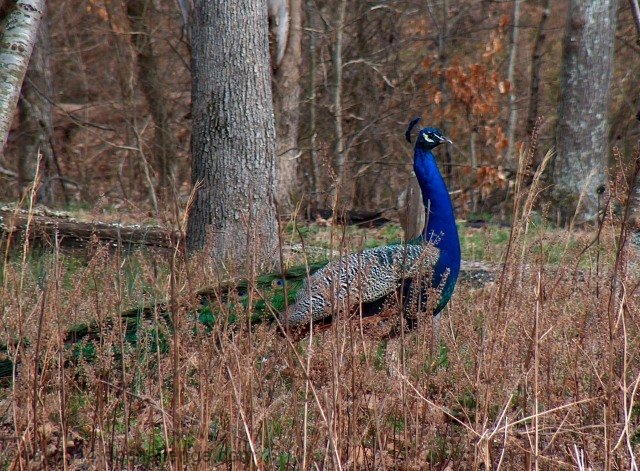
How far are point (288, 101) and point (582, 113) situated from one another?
9.76 feet

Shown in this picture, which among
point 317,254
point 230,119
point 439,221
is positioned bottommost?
point 317,254

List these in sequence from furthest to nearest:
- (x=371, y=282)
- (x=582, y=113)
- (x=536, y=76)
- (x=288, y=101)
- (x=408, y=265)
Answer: (x=536, y=76) < (x=288, y=101) < (x=582, y=113) < (x=371, y=282) < (x=408, y=265)

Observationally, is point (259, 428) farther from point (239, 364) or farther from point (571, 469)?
point (571, 469)

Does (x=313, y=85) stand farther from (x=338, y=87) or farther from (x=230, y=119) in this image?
(x=230, y=119)

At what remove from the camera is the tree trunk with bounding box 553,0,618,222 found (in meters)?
9.24

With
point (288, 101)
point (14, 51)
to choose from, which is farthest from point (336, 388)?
point (288, 101)

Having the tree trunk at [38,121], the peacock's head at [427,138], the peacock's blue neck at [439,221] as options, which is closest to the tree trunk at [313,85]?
the tree trunk at [38,121]

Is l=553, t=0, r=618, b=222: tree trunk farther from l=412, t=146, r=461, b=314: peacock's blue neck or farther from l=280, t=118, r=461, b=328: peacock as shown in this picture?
l=280, t=118, r=461, b=328: peacock

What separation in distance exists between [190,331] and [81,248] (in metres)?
4.43

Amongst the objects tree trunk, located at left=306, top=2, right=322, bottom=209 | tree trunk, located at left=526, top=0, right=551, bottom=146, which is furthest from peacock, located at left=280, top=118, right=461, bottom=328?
tree trunk, located at left=526, top=0, right=551, bottom=146

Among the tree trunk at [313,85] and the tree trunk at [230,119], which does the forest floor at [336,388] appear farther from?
the tree trunk at [313,85]

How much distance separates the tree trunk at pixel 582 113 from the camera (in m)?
9.24

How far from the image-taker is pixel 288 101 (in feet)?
31.5

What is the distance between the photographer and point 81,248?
22.4 ft
